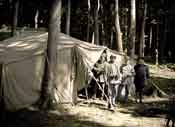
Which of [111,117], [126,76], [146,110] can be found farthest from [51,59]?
[146,110]

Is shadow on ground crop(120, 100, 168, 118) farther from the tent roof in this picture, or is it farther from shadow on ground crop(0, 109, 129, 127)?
the tent roof

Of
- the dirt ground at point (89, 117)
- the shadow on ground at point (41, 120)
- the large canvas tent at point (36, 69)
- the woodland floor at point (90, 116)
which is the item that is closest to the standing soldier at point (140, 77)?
the woodland floor at point (90, 116)

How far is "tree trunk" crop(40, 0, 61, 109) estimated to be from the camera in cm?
1340

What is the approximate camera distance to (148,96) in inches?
688

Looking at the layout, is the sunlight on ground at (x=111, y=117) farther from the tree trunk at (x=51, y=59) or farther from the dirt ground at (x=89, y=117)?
the tree trunk at (x=51, y=59)

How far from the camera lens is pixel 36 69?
14.0m

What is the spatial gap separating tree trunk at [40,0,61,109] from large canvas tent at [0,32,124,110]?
18.9 inches

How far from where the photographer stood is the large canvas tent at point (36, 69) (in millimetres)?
13602

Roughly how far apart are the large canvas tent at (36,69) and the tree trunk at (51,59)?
0.48m

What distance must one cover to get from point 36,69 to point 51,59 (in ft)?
2.82

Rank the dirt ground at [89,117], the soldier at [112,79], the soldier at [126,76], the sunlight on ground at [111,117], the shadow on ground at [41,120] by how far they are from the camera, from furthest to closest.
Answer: the soldier at [126,76] < the soldier at [112,79] < the sunlight on ground at [111,117] < the dirt ground at [89,117] < the shadow on ground at [41,120]

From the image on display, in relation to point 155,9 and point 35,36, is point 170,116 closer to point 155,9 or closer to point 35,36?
point 35,36

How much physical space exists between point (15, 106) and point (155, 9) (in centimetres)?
2700

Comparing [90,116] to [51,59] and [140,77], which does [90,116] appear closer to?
[51,59]
